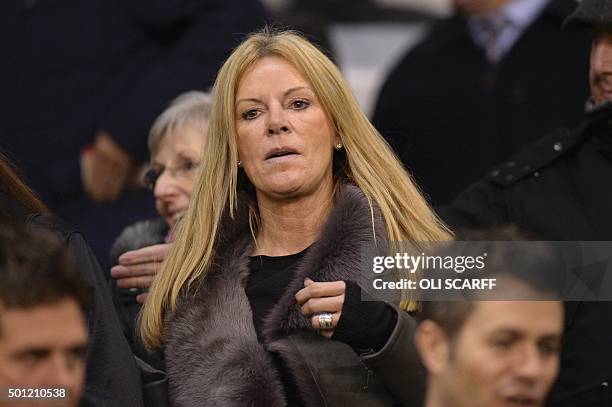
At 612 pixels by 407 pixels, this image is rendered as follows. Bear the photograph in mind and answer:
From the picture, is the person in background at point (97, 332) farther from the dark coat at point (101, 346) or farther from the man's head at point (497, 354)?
the man's head at point (497, 354)

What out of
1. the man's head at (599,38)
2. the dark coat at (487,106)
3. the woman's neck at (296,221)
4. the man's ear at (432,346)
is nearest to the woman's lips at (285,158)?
the woman's neck at (296,221)

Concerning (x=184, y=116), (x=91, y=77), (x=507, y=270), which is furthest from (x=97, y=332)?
(x=91, y=77)

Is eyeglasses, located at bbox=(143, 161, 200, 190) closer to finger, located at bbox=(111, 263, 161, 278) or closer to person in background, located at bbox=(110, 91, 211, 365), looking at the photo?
person in background, located at bbox=(110, 91, 211, 365)

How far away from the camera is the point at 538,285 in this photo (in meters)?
3.36

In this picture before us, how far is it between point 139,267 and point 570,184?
4.06 feet

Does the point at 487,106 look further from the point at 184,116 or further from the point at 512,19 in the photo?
the point at 184,116

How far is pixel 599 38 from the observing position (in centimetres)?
447

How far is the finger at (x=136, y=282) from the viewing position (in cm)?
433

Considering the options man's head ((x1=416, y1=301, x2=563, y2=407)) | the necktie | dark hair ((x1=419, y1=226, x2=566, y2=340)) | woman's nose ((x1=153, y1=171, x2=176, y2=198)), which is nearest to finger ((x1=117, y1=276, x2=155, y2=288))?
woman's nose ((x1=153, y1=171, x2=176, y2=198))

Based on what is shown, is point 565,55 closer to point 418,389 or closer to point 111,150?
point 111,150

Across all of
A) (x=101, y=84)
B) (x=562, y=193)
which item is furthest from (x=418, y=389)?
(x=101, y=84)

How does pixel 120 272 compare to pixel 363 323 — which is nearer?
pixel 363 323

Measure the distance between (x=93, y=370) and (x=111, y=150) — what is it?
2121mm

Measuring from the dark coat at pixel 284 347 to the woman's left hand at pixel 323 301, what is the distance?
123 mm
